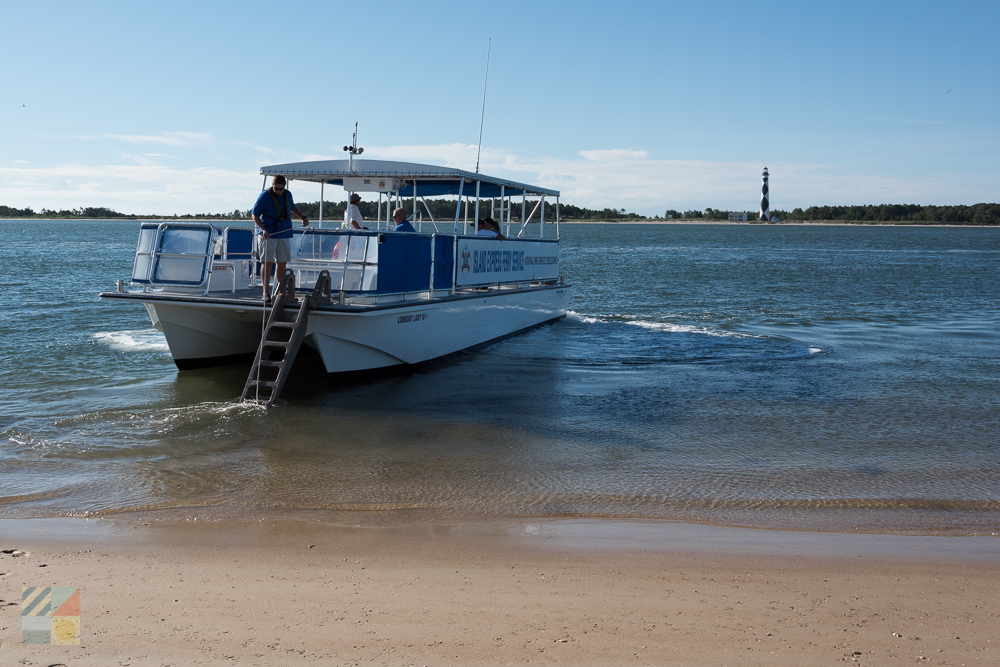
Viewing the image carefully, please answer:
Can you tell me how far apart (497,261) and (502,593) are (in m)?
10.3

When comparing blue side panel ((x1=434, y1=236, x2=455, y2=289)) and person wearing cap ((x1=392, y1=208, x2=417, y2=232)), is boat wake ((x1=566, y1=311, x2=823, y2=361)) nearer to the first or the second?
blue side panel ((x1=434, y1=236, x2=455, y2=289))

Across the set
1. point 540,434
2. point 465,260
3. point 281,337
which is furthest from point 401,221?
point 540,434

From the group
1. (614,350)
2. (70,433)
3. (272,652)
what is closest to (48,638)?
(272,652)

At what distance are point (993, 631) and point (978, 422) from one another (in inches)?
234

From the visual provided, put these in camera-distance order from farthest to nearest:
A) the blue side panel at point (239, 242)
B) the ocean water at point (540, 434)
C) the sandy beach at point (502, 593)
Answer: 1. the blue side panel at point (239, 242)
2. the ocean water at point (540, 434)
3. the sandy beach at point (502, 593)

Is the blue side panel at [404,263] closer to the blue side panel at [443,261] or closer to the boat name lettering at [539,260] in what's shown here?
the blue side panel at [443,261]

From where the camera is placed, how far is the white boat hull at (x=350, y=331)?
10281 millimetres

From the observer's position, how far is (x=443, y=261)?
39.7 feet

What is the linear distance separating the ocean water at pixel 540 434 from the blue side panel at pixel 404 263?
1.39m

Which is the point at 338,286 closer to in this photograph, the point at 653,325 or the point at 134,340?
the point at 134,340

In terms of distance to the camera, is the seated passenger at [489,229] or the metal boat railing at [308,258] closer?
the metal boat railing at [308,258]

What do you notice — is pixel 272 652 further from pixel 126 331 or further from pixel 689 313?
pixel 689 313

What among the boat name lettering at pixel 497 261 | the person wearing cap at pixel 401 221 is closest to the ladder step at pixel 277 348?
the person wearing cap at pixel 401 221

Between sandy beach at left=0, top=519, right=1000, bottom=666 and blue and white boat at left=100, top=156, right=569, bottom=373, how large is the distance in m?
4.89
